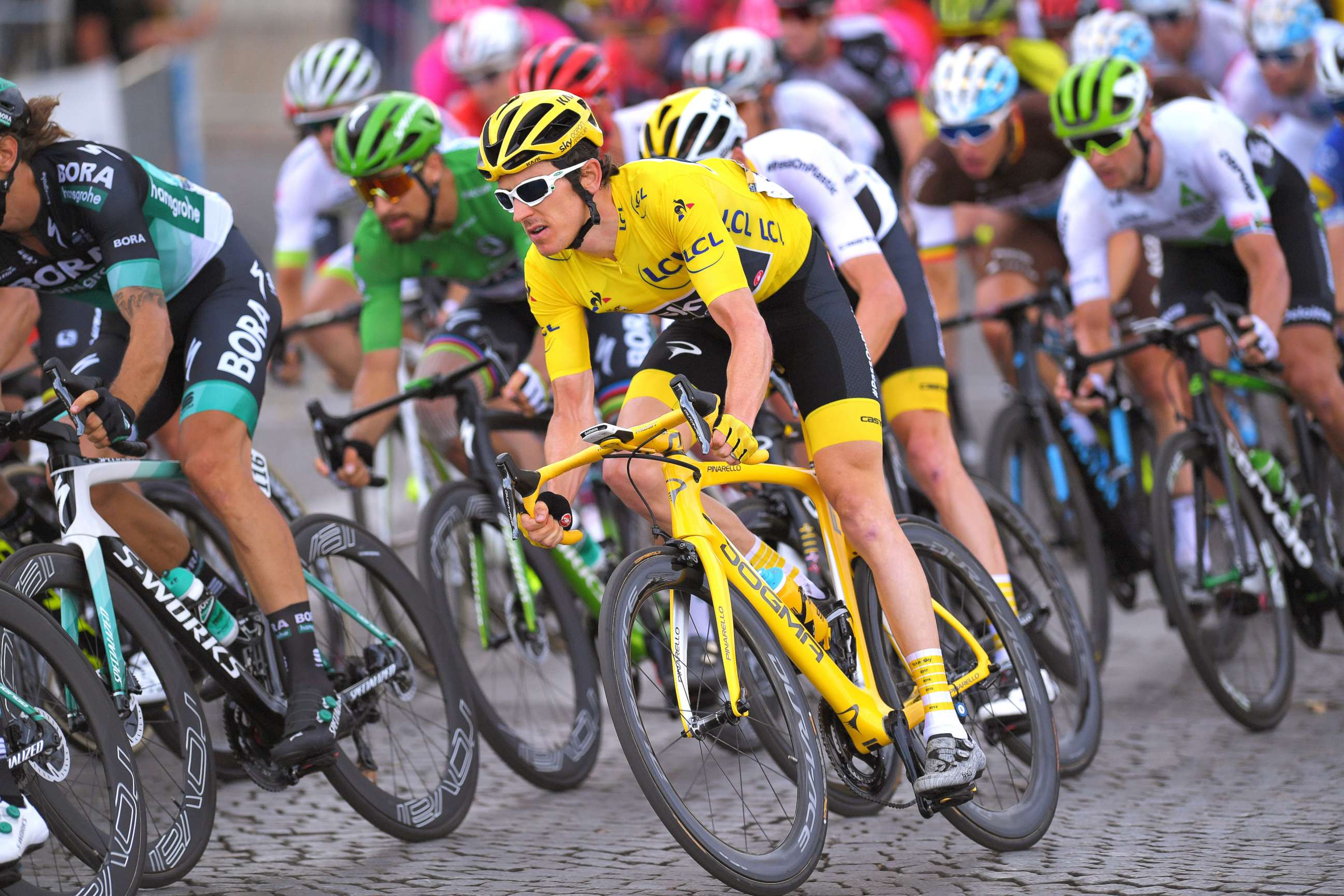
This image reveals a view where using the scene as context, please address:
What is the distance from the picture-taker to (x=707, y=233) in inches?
167

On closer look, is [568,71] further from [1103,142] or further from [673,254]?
[673,254]

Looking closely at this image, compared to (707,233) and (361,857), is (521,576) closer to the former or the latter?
(361,857)

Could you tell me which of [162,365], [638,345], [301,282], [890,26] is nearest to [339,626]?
[162,365]

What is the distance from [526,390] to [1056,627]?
2238 mm

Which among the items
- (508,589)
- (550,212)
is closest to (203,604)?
(508,589)

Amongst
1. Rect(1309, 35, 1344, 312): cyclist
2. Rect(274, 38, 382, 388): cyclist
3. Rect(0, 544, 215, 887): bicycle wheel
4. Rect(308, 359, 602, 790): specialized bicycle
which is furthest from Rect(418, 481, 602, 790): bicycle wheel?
Rect(1309, 35, 1344, 312): cyclist

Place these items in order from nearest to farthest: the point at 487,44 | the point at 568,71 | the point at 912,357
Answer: the point at 912,357
the point at 568,71
the point at 487,44

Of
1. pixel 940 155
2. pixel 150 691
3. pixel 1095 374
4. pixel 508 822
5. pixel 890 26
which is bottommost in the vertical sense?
pixel 508 822

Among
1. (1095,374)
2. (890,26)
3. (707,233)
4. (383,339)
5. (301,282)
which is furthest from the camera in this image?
(890,26)

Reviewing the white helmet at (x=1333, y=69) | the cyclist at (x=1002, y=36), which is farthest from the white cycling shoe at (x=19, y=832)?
the cyclist at (x=1002, y=36)

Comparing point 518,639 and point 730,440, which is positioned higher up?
point 730,440

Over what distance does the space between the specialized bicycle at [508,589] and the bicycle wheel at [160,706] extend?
3.65 feet

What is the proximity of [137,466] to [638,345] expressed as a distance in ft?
7.19

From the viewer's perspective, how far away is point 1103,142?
20.4ft
